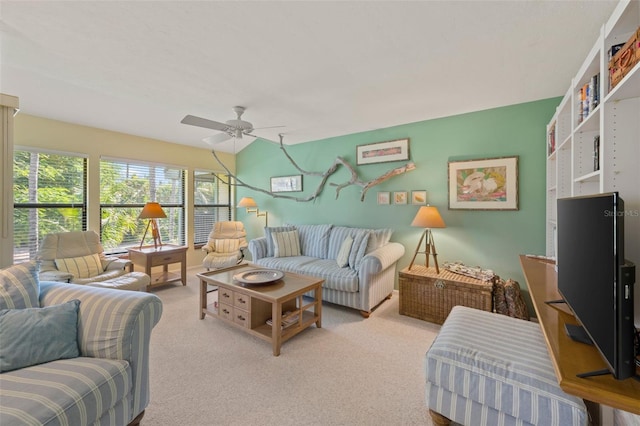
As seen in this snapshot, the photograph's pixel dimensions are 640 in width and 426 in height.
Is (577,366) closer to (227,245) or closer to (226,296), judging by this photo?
(226,296)

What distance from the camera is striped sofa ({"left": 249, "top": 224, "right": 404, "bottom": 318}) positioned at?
289 centimetres

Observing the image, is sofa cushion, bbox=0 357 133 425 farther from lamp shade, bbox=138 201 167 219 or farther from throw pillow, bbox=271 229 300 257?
lamp shade, bbox=138 201 167 219

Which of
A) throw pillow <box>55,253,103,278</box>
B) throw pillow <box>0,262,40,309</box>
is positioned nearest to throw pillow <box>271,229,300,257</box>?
throw pillow <box>55,253,103,278</box>

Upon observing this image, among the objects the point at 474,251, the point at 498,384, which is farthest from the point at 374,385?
the point at 474,251

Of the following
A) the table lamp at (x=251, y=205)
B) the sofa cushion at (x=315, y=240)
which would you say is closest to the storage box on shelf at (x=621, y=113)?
the sofa cushion at (x=315, y=240)

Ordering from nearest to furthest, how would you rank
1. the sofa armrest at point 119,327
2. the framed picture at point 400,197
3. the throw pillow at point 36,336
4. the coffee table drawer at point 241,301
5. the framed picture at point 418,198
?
the throw pillow at point 36,336 < the sofa armrest at point 119,327 < the coffee table drawer at point 241,301 < the framed picture at point 418,198 < the framed picture at point 400,197

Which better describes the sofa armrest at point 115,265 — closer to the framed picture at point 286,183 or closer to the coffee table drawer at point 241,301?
the coffee table drawer at point 241,301

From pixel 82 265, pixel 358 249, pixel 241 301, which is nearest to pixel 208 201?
pixel 82 265

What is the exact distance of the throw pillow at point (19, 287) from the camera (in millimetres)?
1400

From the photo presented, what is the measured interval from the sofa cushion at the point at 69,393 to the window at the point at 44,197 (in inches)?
121

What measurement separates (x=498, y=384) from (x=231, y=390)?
5.27 ft

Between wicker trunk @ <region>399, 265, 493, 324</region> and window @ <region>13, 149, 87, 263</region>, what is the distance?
4531 millimetres

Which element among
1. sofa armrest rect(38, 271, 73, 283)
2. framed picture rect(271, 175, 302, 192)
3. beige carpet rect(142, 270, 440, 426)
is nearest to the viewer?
beige carpet rect(142, 270, 440, 426)

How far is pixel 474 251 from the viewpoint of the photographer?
3.13 metres
